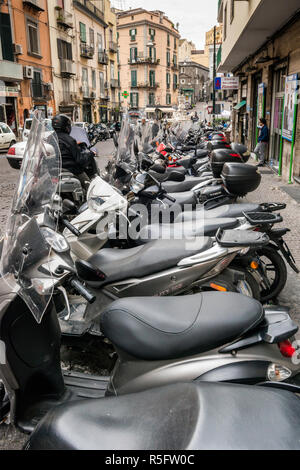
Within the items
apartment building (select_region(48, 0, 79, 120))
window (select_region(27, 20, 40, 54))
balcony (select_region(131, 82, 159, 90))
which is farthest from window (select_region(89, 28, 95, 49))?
balcony (select_region(131, 82, 159, 90))

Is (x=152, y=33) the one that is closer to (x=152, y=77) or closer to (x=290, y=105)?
(x=152, y=77)

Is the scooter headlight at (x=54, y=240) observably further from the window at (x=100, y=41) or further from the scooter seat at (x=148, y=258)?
the window at (x=100, y=41)

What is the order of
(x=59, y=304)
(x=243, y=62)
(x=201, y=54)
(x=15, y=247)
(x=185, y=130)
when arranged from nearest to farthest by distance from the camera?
(x=15, y=247), (x=59, y=304), (x=185, y=130), (x=243, y=62), (x=201, y=54)

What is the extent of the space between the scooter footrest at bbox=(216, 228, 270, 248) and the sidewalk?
101 cm

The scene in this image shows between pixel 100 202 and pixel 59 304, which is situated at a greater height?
pixel 100 202

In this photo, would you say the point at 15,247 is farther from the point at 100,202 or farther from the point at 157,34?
the point at 157,34

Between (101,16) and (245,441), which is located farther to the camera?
(101,16)

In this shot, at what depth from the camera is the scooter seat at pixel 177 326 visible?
6.10 feet

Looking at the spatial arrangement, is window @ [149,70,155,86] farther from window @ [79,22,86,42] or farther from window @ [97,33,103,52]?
window @ [79,22,86,42]

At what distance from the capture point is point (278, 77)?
41.1 feet

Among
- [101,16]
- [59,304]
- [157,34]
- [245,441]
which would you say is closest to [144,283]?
[59,304]

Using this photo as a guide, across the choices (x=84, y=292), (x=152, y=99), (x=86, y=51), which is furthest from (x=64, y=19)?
(x=152, y=99)

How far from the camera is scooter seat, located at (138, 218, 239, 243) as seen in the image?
347 cm

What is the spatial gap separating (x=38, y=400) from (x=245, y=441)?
1.47m
